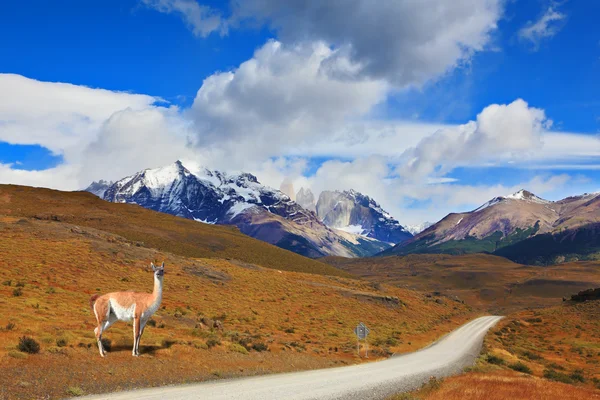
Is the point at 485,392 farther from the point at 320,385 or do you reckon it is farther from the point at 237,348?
the point at 237,348

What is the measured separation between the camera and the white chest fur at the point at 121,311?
19255 millimetres

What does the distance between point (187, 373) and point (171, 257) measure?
2413 inches

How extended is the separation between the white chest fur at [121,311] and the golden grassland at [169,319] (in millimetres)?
2173

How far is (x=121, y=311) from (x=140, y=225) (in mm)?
132901

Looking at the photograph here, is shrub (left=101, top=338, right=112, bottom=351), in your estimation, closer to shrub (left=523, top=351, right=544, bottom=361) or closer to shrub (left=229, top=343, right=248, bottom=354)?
shrub (left=229, top=343, right=248, bottom=354)

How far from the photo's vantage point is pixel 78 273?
171ft

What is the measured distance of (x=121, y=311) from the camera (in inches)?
759

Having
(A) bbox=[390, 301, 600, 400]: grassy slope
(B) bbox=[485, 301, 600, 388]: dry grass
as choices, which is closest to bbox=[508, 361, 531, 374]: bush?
(A) bbox=[390, 301, 600, 400]: grassy slope

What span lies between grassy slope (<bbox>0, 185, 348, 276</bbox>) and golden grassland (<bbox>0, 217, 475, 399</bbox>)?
41819mm

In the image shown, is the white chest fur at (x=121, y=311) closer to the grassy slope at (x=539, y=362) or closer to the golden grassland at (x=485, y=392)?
the golden grassland at (x=485, y=392)

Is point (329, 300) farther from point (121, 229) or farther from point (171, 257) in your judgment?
point (121, 229)

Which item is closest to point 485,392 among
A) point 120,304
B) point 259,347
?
point 120,304

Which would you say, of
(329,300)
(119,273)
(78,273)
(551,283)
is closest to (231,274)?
(329,300)

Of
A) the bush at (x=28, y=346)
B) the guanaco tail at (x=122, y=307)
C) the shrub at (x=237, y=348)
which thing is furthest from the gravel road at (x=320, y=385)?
the bush at (x=28, y=346)
